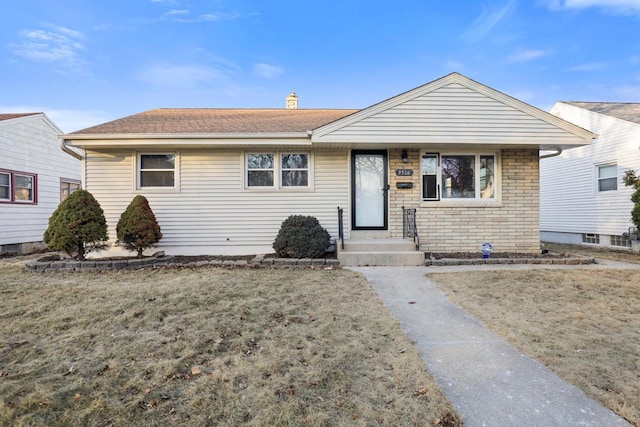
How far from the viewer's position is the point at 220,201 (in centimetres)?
848

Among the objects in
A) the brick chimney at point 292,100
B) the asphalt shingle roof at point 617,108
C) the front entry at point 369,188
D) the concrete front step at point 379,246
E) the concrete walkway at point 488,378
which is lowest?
the concrete walkway at point 488,378

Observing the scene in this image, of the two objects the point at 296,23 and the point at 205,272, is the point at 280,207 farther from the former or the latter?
the point at 296,23

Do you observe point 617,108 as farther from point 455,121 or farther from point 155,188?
point 155,188

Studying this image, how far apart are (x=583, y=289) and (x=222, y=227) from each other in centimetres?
757

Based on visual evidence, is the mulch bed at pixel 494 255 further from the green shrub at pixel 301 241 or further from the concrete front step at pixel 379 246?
the green shrub at pixel 301 241

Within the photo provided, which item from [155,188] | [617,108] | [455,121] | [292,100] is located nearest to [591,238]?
[617,108]

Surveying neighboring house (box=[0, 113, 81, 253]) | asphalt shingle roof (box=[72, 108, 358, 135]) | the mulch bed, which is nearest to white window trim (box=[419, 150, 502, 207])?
the mulch bed

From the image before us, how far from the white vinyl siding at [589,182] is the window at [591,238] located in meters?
0.22

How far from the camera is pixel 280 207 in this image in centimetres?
850

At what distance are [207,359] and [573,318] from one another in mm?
4132

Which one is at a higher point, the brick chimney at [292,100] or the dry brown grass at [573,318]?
the brick chimney at [292,100]

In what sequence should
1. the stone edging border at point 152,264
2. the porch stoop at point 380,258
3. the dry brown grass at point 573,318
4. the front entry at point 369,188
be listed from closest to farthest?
the dry brown grass at point 573,318
the stone edging border at point 152,264
the porch stoop at point 380,258
the front entry at point 369,188

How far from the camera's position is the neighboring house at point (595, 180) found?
1069 centimetres

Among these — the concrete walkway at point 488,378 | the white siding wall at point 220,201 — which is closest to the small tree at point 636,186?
the white siding wall at point 220,201
